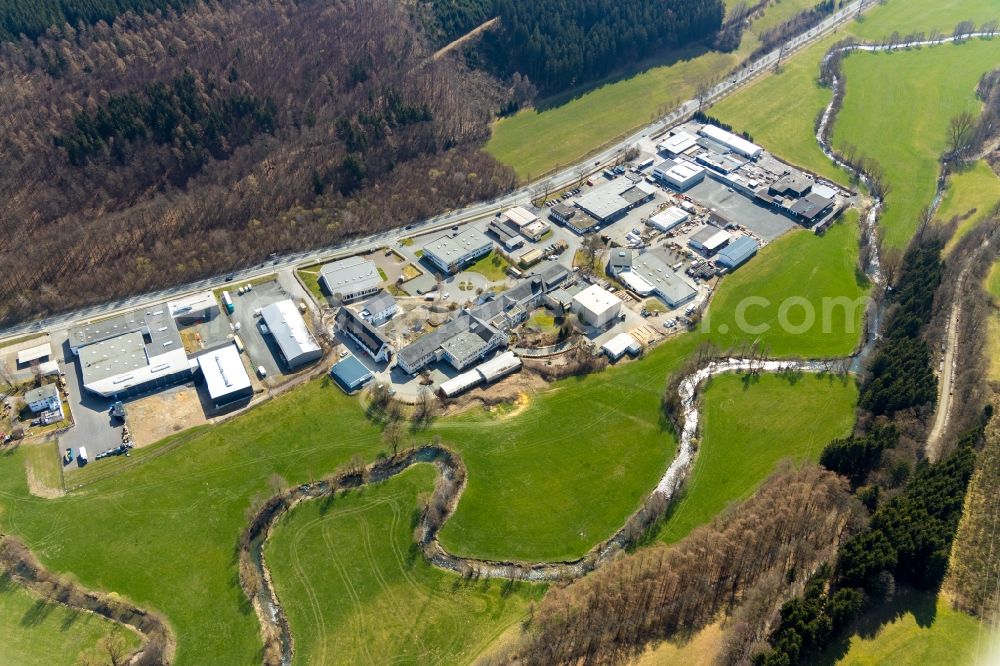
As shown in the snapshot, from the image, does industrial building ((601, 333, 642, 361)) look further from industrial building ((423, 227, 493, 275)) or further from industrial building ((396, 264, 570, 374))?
industrial building ((423, 227, 493, 275))

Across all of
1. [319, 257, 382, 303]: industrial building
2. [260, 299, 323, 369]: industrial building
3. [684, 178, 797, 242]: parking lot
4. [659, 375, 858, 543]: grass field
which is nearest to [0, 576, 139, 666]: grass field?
[260, 299, 323, 369]: industrial building

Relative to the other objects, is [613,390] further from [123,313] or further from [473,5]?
[473,5]

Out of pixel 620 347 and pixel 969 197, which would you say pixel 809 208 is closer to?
pixel 969 197

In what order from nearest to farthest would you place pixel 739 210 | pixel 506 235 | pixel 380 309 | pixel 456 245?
pixel 380 309 → pixel 456 245 → pixel 506 235 → pixel 739 210

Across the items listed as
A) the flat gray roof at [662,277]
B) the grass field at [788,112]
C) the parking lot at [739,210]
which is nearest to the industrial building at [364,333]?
the flat gray roof at [662,277]

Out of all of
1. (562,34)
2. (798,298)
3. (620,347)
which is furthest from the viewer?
(562,34)

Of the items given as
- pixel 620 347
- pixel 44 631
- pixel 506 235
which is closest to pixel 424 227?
pixel 506 235

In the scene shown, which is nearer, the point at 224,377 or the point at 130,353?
the point at 224,377

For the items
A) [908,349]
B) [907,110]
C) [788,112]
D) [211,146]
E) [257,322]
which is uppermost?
[211,146]
